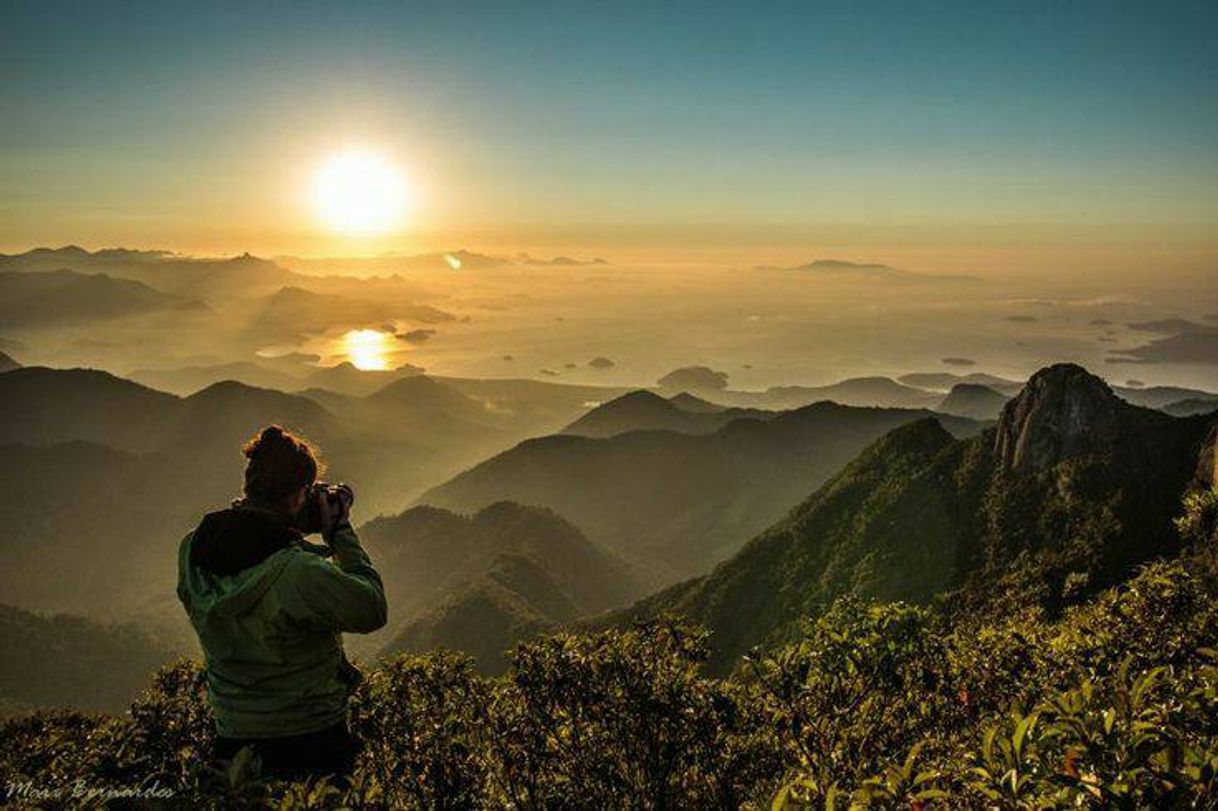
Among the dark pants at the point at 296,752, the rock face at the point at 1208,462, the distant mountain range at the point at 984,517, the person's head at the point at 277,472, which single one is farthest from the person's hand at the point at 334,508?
the rock face at the point at 1208,462

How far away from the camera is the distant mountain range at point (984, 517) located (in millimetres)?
64750

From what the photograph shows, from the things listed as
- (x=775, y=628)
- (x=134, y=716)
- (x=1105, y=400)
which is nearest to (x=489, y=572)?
(x=775, y=628)

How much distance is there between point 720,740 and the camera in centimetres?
843

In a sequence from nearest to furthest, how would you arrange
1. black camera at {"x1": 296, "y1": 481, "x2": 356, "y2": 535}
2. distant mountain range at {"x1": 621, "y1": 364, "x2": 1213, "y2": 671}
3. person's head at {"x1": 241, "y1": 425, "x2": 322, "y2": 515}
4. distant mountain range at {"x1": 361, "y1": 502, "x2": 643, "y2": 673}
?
person's head at {"x1": 241, "y1": 425, "x2": 322, "y2": 515} < black camera at {"x1": 296, "y1": 481, "x2": 356, "y2": 535} < distant mountain range at {"x1": 621, "y1": 364, "x2": 1213, "y2": 671} < distant mountain range at {"x1": 361, "y1": 502, "x2": 643, "y2": 673}

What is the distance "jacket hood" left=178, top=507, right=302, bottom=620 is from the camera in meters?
5.09

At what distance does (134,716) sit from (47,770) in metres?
4.02

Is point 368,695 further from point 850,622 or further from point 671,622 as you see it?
point 850,622

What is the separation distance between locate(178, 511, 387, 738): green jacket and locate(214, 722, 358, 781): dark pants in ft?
0.26

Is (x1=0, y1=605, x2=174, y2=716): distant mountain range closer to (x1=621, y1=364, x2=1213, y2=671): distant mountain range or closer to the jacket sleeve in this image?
(x1=621, y1=364, x2=1213, y2=671): distant mountain range

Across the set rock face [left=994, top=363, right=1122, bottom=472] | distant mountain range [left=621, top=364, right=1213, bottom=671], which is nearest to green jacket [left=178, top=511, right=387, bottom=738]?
distant mountain range [left=621, top=364, right=1213, bottom=671]

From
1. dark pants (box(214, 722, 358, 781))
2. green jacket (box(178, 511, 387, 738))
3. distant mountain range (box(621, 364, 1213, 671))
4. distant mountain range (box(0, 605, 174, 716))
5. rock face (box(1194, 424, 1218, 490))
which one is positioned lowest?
distant mountain range (box(0, 605, 174, 716))

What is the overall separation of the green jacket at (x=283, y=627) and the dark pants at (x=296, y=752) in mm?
79

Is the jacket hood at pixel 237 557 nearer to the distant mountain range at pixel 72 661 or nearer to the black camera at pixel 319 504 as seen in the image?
the black camera at pixel 319 504

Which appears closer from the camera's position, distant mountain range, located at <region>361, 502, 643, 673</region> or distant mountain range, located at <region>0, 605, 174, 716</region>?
distant mountain range, located at <region>361, 502, 643, 673</region>
